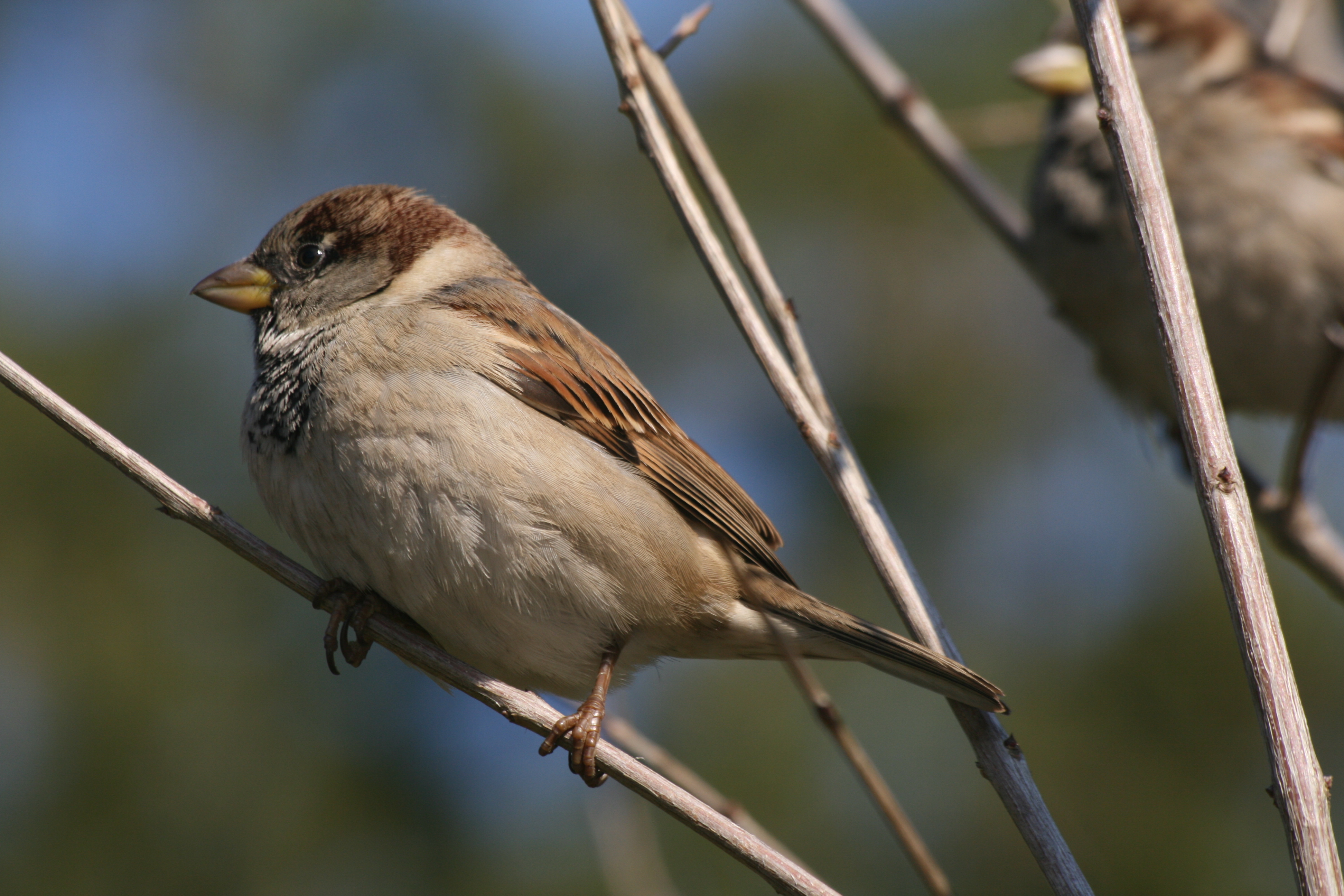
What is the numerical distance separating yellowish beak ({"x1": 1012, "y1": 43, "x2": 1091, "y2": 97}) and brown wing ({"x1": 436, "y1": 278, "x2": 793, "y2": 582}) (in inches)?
89.4

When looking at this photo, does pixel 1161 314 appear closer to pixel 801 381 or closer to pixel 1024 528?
pixel 801 381

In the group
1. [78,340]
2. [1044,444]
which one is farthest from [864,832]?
[78,340]

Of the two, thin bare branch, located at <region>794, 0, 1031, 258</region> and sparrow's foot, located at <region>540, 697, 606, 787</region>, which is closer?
sparrow's foot, located at <region>540, 697, 606, 787</region>

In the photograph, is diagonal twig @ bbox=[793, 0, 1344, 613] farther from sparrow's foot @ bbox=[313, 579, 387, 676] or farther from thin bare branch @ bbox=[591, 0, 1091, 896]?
sparrow's foot @ bbox=[313, 579, 387, 676]

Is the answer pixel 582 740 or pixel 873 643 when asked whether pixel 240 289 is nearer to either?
pixel 582 740

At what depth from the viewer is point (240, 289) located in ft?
9.49

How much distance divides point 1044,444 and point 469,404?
5681mm

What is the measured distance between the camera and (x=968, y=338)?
25.0 feet

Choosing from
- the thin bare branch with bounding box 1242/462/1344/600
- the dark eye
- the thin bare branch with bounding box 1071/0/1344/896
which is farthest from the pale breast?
the thin bare branch with bounding box 1242/462/1344/600

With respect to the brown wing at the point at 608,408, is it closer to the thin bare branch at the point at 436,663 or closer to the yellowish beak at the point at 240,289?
the yellowish beak at the point at 240,289

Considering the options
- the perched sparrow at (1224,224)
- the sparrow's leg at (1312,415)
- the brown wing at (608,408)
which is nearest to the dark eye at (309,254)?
the brown wing at (608,408)

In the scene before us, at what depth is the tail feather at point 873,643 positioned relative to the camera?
2045 millimetres

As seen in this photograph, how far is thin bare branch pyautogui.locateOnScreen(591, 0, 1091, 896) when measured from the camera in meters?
2.06

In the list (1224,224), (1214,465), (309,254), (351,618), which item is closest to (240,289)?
(309,254)
